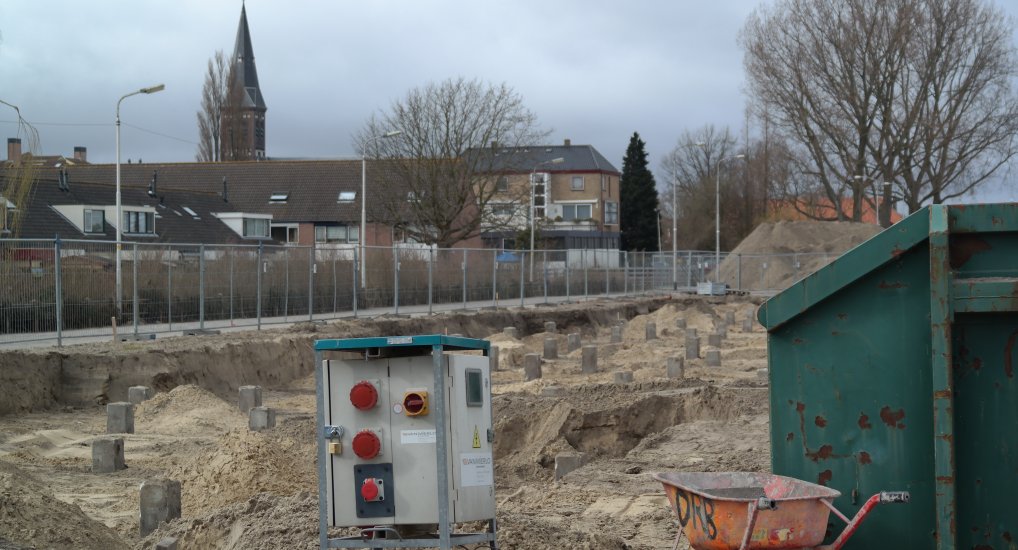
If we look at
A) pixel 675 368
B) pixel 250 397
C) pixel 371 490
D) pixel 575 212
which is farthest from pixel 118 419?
pixel 575 212

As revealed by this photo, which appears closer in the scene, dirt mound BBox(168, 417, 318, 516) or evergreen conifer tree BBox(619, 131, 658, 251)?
dirt mound BBox(168, 417, 318, 516)

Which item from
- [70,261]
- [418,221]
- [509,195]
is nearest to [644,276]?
[509,195]

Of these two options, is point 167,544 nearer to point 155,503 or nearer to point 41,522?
point 41,522

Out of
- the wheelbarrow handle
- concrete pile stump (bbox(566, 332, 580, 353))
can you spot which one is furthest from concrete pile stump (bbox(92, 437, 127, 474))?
concrete pile stump (bbox(566, 332, 580, 353))

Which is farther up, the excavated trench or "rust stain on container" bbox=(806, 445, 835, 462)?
"rust stain on container" bbox=(806, 445, 835, 462)

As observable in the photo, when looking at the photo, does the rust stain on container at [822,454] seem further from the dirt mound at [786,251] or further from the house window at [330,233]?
the house window at [330,233]

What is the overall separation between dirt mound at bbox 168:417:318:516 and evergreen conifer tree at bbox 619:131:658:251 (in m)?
85.1

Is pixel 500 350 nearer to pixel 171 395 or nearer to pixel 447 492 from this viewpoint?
pixel 171 395

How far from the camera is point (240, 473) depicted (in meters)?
9.94

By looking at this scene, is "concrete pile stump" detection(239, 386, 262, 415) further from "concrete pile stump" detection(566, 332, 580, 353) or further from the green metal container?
the green metal container

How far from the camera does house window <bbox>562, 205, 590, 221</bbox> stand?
8725 centimetres

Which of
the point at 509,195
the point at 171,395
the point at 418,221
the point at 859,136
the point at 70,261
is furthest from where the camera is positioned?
the point at 859,136

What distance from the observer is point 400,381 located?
6.49 meters

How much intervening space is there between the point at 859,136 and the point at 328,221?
28.9 metres
